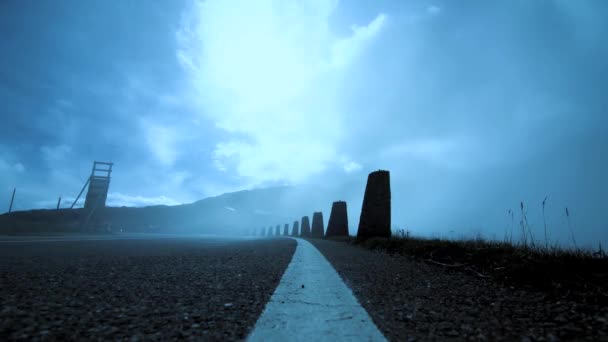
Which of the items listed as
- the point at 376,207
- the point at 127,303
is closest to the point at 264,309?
the point at 127,303

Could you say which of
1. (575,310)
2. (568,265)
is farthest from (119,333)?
(568,265)

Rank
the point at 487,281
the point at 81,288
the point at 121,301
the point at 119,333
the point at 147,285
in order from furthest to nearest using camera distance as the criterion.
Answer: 1. the point at 487,281
2. the point at 147,285
3. the point at 81,288
4. the point at 121,301
5. the point at 119,333

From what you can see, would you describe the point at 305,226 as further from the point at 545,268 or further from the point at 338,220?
the point at 545,268

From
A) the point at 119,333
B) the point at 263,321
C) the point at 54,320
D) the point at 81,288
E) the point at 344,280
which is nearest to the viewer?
the point at 119,333

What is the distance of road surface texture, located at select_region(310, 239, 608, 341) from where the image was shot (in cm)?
148

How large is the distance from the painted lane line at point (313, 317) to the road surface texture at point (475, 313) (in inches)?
3.7

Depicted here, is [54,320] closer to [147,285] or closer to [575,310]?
[147,285]

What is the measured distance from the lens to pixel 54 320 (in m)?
1.38

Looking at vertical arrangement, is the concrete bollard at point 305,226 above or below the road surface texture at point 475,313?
above

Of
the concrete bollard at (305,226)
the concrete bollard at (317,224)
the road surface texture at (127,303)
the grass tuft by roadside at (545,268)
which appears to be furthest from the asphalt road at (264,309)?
the concrete bollard at (305,226)

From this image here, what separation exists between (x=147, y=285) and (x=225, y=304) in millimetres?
839

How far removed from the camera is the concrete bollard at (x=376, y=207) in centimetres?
1449

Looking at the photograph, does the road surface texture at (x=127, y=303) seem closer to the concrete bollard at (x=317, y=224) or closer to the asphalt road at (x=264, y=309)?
the asphalt road at (x=264, y=309)

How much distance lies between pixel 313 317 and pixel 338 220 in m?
24.6
